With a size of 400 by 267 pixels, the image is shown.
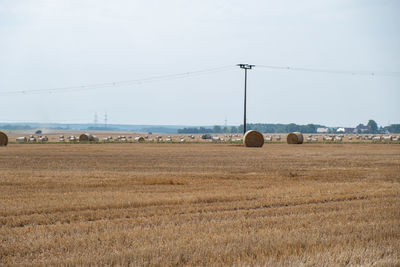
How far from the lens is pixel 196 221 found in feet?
35.3

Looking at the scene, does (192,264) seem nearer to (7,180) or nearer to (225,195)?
(225,195)

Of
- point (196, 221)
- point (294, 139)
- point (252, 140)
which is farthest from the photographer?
point (294, 139)

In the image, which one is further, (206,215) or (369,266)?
(206,215)

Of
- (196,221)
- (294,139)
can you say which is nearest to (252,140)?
(294,139)

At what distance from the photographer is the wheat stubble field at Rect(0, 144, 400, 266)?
7910 mm

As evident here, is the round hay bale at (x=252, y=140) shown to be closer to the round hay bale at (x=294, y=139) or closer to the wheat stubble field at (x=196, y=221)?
the round hay bale at (x=294, y=139)

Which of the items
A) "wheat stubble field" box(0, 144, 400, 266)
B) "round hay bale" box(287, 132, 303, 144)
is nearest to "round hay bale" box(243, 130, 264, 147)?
"round hay bale" box(287, 132, 303, 144)

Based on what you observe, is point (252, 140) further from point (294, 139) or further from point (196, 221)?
point (196, 221)

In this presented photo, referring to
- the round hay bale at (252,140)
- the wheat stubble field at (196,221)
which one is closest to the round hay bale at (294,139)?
the round hay bale at (252,140)

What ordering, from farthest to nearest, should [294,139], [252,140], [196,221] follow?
[294,139]
[252,140]
[196,221]

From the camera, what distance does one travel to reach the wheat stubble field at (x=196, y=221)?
7.91 meters

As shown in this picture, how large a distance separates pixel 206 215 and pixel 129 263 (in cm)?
405

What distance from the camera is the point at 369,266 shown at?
745 cm

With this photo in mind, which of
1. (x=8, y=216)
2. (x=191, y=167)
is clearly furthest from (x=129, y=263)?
(x=191, y=167)
